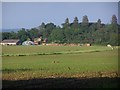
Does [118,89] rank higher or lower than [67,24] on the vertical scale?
lower

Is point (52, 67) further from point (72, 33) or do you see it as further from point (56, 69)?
point (72, 33)

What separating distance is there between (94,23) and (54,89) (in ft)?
322

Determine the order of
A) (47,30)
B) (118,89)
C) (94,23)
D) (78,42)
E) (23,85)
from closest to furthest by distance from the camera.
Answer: (118,89) → (23,85) → (78,42) → (94,23) → (47,30)

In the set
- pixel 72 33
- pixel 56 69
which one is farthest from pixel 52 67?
pixel 72 33

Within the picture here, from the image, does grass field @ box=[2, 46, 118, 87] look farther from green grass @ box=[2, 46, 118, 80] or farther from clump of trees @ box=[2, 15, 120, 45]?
clump of trees @ box=[2, 15, 120, 45]

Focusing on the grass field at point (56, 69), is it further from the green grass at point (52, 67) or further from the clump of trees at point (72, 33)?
the clump of trees at point (72, 33)

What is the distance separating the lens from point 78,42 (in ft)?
329

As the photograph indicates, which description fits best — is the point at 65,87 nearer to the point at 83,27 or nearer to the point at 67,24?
the point at 83,27

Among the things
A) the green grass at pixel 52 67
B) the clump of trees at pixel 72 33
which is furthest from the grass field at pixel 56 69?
the clump of trees at pixel 72 33

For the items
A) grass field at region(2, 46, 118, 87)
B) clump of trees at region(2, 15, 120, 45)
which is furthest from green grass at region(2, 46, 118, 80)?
clump of trees at region(2, 15, 120, 45)

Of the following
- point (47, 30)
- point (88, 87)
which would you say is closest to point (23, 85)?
point (88, 87)

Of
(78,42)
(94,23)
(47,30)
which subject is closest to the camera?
(78,42)

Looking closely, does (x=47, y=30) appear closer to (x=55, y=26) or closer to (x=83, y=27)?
(x=55, y=26)

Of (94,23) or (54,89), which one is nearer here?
(54,89)
